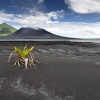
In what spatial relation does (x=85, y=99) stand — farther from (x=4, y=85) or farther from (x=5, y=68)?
(x=5, y=68)

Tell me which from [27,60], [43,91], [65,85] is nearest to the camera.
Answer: [43,91]

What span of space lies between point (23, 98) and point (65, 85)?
1.53 metres

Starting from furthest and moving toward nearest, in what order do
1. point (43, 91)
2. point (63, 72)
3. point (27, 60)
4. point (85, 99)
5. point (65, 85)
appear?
1. point (27, 60)
2. point (63, 72)
3. point (65, 85)
4. point (43, 91)
5. point (85, 99)

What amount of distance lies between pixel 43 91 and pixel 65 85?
31.8 inches

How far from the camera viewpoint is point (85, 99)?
17.6ft

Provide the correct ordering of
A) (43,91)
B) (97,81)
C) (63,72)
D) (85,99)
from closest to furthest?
(85,99) → (43,91) → (97,81) → (63,72)

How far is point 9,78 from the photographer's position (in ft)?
23.6

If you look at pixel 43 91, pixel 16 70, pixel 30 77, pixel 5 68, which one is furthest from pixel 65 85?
pixel 5 68

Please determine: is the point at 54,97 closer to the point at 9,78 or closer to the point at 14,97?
the point at 14,97

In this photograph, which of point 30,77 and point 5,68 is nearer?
Answer: point 30,77

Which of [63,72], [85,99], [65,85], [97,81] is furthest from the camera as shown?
[63,72]

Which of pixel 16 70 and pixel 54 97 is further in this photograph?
pixel 16 70

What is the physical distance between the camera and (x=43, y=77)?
7328 millimetres

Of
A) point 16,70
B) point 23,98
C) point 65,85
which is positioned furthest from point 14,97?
point 16,70
